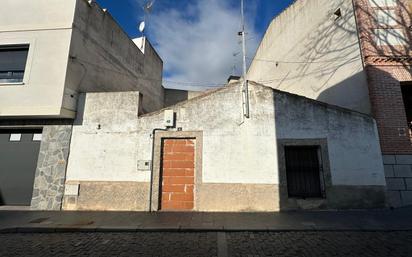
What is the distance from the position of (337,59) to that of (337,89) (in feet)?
4.29

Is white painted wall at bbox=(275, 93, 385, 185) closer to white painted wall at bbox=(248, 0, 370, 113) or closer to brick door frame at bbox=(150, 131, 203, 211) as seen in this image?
white painted wall at bbox=(248, 0, 370, 113)

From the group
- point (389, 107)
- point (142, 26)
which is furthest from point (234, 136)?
point (142, 26)

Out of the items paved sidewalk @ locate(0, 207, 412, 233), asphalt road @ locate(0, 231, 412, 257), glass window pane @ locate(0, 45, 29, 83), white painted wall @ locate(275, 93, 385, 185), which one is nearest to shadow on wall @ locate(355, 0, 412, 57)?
white painted wall @ locate(275, 93, 385, 185)

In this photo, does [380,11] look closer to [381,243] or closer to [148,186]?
[381,243]

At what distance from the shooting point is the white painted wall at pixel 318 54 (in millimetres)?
8781

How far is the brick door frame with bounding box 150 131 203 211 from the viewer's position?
7230 mm

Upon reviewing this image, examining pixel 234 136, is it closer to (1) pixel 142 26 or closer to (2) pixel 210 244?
(2) pixel 210 244

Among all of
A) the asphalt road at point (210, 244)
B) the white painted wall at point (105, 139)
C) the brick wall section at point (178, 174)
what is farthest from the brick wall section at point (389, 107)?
the white painted wall at point (105, 139)

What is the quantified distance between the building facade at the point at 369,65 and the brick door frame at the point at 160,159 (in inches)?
245

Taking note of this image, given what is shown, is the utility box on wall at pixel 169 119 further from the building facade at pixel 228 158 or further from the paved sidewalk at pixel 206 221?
the paved sidewalk at pixel 206 221

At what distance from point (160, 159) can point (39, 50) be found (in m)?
5.90

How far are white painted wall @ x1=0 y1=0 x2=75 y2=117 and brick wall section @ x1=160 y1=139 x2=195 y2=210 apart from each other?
12.6ft

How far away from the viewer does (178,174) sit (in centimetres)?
748

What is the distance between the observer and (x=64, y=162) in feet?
25.4
